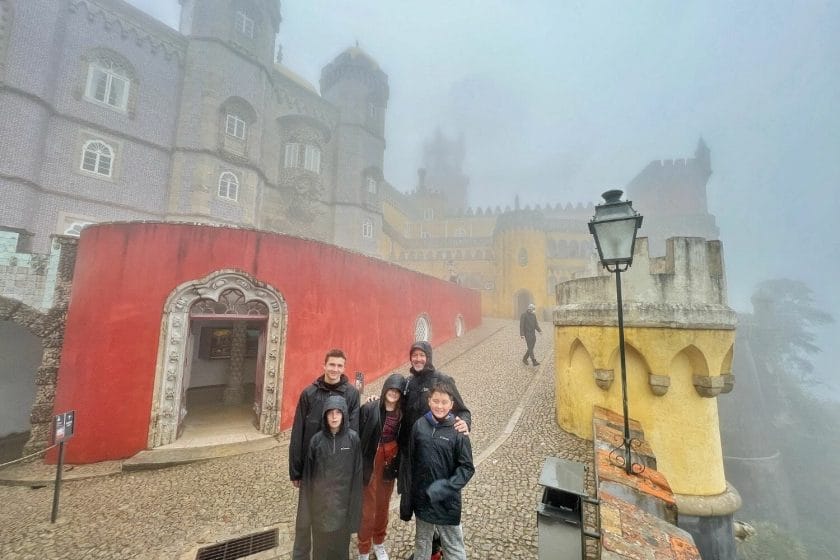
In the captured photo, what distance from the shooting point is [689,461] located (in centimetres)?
483

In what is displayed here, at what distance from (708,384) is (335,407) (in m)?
5.26

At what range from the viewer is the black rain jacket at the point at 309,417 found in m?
3.17

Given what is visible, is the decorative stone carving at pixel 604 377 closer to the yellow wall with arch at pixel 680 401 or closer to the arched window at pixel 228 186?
the yellow wall with arch at pixel 680 401

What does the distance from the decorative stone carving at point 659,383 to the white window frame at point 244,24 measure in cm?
2200

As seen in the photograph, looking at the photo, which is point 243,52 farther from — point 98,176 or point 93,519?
point 93,519

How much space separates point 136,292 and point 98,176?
11.0 metres

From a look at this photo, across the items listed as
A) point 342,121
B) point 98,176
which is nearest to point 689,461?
point 98,176

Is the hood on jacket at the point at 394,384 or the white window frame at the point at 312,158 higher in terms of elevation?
the white window frame at the point at 312,158

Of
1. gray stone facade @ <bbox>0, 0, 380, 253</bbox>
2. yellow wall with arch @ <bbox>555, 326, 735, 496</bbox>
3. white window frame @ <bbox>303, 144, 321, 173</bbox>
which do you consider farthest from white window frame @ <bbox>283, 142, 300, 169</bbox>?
yellow wall with arch @ <bbox>555, 326, 735, 496</bbox>

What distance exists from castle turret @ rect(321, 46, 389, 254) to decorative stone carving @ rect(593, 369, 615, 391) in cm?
1782

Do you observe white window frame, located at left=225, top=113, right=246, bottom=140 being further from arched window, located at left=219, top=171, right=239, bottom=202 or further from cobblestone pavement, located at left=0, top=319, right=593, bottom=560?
cobblestone pavement, located at left=0, top=319, right=593, bottom=560

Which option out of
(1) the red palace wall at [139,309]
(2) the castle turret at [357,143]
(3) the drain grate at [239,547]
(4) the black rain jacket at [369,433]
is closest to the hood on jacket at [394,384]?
(4) the black rain jacket at [369,433]

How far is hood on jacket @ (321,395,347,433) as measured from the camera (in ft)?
9.60

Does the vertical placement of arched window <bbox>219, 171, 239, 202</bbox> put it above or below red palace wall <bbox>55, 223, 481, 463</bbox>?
above
